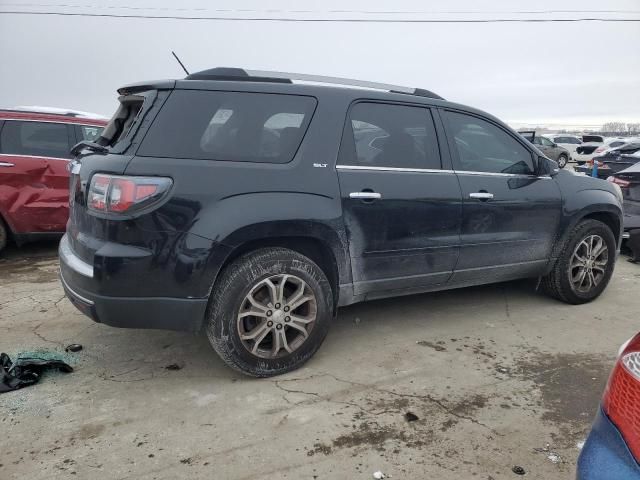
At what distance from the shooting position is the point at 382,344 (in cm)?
374

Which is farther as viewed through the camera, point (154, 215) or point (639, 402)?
point (154, 215)

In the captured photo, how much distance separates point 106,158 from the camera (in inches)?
113

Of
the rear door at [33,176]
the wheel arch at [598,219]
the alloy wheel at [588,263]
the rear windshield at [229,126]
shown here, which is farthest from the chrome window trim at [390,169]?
the rear door at [33,176]

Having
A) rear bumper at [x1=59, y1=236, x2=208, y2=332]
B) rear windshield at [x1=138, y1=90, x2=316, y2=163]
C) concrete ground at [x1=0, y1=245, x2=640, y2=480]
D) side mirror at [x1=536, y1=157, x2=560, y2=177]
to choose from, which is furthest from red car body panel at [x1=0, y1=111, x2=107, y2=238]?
side mirror at [x1=536, y1=157, x2=560, y2=177]

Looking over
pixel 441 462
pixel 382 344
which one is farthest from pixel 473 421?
pixel 382 344

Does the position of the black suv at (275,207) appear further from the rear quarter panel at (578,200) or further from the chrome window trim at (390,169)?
the rear quarter panel at (578,200)

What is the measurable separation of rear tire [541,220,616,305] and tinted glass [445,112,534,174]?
32.6 inches

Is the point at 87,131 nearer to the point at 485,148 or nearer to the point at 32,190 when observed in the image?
the point at 32,190

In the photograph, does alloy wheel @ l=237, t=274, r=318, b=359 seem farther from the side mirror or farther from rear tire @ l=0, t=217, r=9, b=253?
rear tire @ l=0, t=217, r=9, b=253

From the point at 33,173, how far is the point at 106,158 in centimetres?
364

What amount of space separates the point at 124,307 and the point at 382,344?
185cm

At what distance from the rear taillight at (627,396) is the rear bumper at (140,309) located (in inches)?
81.4

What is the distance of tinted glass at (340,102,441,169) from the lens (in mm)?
3359

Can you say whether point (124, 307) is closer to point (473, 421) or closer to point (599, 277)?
point (473, 421)
